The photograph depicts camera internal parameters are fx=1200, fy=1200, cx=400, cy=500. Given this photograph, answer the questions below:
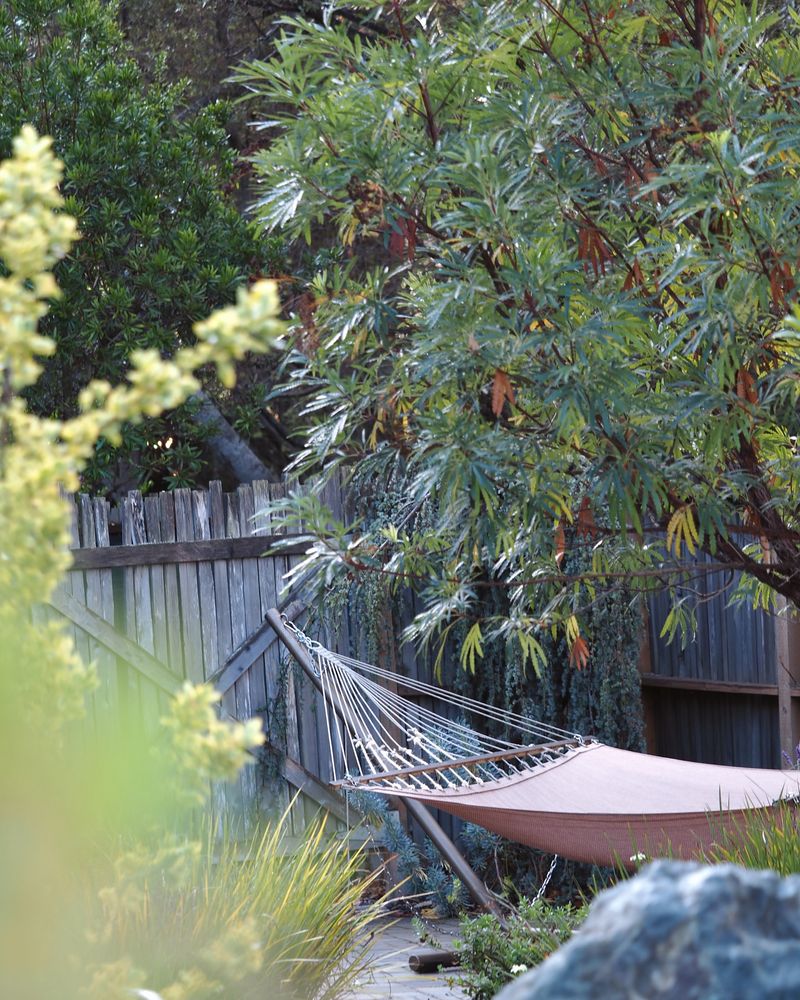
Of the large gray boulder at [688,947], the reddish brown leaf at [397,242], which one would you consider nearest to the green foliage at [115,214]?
the reddish brown leaf at [397,242]

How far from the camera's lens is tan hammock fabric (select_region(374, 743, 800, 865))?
10.9 ft

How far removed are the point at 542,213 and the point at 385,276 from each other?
48cm

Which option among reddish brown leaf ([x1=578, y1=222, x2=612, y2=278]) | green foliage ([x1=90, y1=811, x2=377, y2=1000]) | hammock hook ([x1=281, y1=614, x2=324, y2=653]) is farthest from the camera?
hammock hook ([x1=281, y1=614, x2=324, y2=653])

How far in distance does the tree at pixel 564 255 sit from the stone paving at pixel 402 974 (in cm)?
109

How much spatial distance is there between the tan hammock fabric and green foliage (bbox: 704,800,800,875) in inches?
9.5

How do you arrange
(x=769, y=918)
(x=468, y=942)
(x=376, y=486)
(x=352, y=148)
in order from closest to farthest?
(x=769, y=918)
(x=352, y=148)
(x=468, y=942)
(x=376, y=486)

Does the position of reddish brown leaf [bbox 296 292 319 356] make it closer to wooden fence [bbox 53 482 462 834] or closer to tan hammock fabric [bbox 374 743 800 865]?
tan hammock fabric [bbox 374 743 800 865]

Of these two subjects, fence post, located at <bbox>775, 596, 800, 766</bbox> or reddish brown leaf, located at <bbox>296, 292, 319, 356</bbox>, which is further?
fence post, located at <bbox>775, 596, 800, 766</bbox>

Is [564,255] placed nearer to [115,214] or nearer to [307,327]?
[307,327]

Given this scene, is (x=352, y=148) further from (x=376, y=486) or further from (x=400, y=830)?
(x=400, y=830)

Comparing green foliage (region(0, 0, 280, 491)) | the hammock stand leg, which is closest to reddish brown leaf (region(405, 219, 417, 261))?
the hammock stand leg

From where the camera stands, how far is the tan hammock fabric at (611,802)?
331 cm

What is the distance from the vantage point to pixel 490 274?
2441 mm

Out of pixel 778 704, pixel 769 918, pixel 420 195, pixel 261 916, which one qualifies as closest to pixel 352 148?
pixel 420 195
